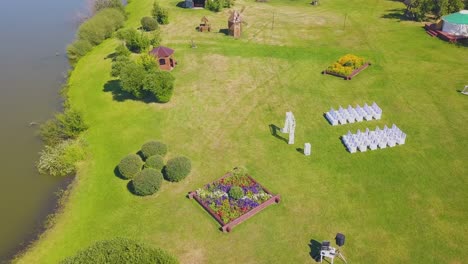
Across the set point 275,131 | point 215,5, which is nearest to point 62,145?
point 275,131

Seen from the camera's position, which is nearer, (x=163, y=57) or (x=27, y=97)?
(x=163, y=57)

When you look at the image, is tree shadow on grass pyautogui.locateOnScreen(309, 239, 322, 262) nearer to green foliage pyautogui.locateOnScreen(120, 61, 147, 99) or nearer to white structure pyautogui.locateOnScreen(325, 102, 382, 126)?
white structure pyautogui.locateOnScreen(325, 102, 382, 126)

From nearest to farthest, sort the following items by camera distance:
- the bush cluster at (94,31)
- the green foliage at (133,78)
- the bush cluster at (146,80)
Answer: the bush cluster at (146,80), the green foliage at (133,78), the bush cluster at (94,31)

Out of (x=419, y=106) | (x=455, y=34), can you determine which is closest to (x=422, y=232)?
(x=419, y=106)

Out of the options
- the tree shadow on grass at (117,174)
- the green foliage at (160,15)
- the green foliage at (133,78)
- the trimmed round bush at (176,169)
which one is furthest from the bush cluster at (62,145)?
the green foliage at (160,15)

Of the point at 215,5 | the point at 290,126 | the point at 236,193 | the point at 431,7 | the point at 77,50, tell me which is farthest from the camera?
the point at 215,5

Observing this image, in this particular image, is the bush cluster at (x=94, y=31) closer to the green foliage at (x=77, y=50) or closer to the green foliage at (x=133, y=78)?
the green foliage at (x=77, y=50)

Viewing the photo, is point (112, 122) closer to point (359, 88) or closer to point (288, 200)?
point (288, 200)

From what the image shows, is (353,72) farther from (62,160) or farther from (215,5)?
(62,160)
